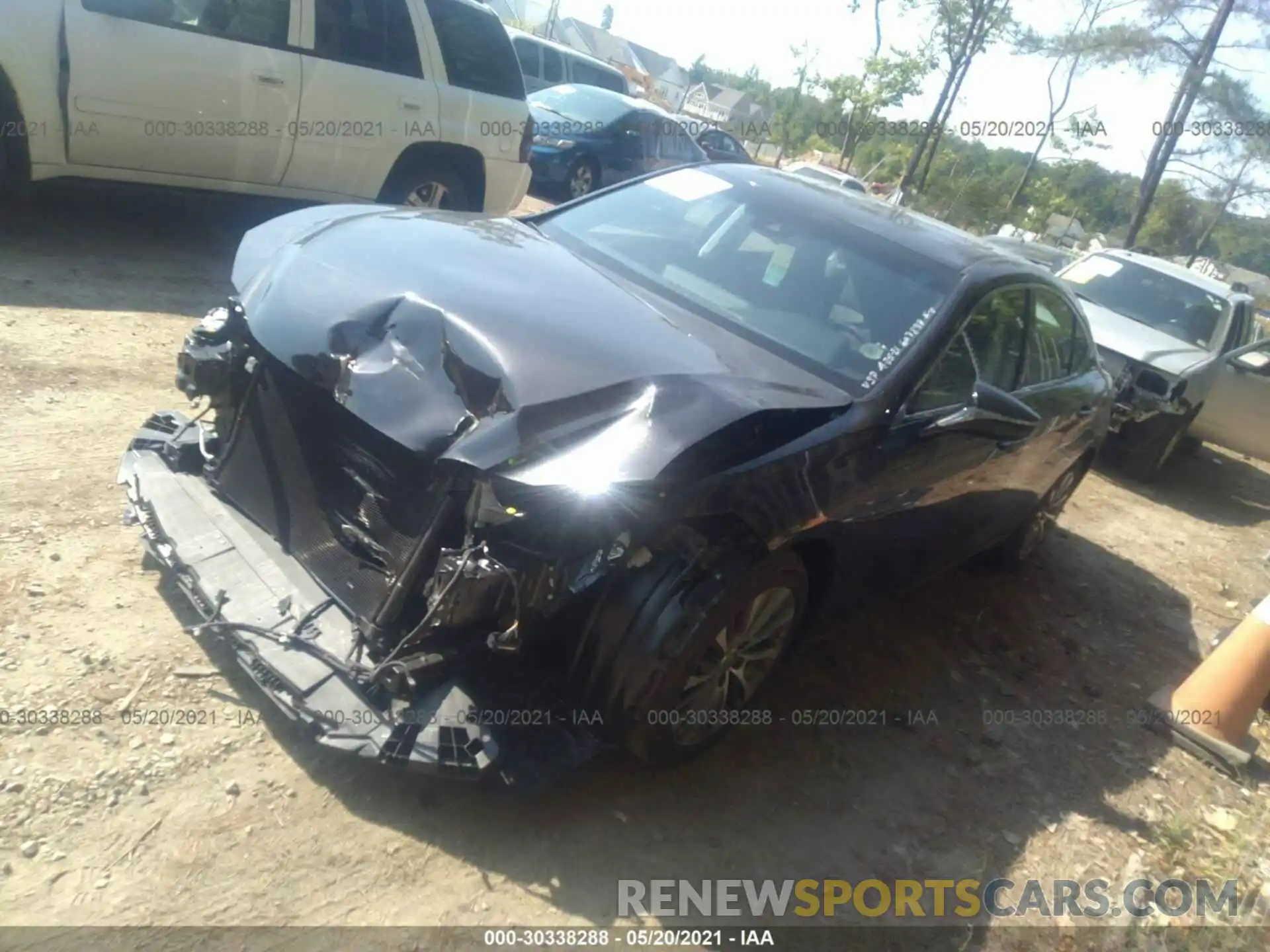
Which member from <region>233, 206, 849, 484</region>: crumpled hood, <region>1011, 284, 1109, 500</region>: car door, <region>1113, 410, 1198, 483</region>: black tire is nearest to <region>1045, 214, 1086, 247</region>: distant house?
<region>1113, 410, 1198, 483</region>: black tire

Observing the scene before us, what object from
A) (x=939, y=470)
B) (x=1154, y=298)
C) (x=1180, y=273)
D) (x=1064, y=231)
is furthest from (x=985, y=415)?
(x=1064, y=231)

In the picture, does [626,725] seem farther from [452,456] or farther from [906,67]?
[906,67]

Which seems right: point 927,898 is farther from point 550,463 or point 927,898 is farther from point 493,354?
point 493,354

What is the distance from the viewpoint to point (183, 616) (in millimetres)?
3125

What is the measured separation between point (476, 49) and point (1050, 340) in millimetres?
5054

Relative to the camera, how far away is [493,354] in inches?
105

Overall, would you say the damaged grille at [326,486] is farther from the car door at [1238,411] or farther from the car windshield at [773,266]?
the car door at [1238,411]

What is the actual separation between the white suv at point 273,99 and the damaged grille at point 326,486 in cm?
345

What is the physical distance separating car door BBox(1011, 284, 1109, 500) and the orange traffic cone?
1.13 meters

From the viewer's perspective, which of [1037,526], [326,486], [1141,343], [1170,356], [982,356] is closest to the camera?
[326,486]

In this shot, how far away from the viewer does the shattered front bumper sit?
2455mm

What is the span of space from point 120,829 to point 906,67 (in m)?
25.9

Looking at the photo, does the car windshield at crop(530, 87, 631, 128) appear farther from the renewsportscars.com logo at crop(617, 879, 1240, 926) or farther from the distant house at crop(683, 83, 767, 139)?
the distant house at crop(683, 83, 767, 139)

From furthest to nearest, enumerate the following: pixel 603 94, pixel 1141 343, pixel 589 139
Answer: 1. pixel 603 94
2. pixel 589 139
3. pixel 1141 343
